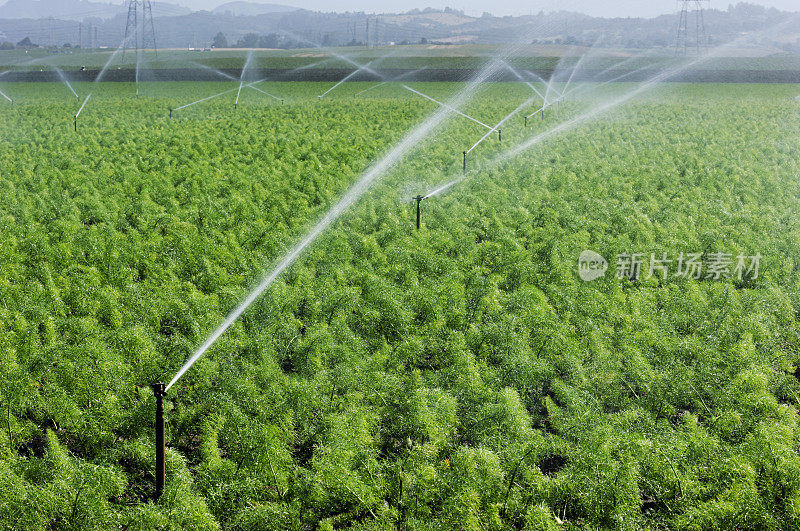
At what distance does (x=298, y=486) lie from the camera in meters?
5.40

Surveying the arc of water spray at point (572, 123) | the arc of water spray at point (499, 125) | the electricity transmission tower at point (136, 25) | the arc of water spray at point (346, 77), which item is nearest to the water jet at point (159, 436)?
the arc of water spray at point (572, 123)

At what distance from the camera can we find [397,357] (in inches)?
303

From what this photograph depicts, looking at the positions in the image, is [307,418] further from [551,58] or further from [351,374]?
[551,58]

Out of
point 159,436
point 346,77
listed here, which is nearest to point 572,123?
point 159,436

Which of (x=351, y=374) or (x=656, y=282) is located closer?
(x=351, y=374)

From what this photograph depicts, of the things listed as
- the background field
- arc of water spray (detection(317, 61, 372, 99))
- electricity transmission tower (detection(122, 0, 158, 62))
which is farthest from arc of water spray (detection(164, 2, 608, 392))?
electricity transmission tower (detection(122, 0, 158, 62))

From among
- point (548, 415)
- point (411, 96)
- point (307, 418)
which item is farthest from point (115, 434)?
point (411, 96)

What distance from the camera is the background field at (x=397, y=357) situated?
5395mm

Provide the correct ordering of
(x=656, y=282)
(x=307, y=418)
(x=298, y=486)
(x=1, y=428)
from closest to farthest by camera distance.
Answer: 1. (x=298, y=486)
2. (x=1, y=428)
3. (x=307, y=418)
4. (x=656, y=282)

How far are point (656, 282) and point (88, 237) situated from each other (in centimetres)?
1001

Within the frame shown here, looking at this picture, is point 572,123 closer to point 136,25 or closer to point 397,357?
point 397,357

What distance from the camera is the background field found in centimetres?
539

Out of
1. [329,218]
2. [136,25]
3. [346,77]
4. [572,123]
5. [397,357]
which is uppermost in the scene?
[136,25]

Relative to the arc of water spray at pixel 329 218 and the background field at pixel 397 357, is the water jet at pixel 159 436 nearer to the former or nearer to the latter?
the background field at pixel 397 357
